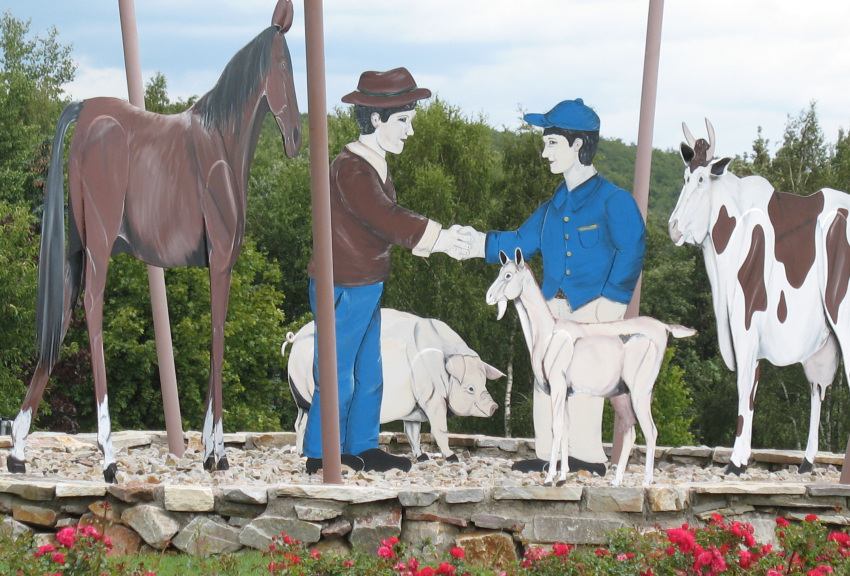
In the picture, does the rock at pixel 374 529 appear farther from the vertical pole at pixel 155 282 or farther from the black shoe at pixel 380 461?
the vertical pole at pixel 155 282

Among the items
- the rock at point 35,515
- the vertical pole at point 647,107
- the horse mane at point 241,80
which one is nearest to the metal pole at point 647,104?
the vertical pole at point 647,107

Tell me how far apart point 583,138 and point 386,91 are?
168 centimetres

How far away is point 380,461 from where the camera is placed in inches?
338

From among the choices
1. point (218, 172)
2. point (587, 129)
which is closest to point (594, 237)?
point (587, 129)

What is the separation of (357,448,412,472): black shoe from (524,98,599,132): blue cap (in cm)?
302

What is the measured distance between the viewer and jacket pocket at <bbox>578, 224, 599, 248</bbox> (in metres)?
8.29

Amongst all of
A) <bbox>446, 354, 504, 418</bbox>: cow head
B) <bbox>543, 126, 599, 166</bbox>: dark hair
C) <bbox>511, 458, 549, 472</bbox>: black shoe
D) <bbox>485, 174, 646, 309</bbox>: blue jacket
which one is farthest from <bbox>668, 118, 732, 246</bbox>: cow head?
<bbox>511, 458, 549, 472</bbox>: black shoe

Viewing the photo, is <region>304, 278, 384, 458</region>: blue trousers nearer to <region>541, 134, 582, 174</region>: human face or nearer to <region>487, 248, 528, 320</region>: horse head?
<region>487, 248, 528, 320</region>: horse head

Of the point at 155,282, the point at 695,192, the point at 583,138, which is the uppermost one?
the point at 583,138

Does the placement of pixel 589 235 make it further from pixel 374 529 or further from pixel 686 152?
pixel 374 529

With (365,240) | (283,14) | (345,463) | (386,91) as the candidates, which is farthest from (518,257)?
(283,14)

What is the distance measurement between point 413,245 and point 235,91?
1888 millimetres

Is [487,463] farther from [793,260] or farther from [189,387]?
[189,387]

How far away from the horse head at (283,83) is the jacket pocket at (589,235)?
239 cm
